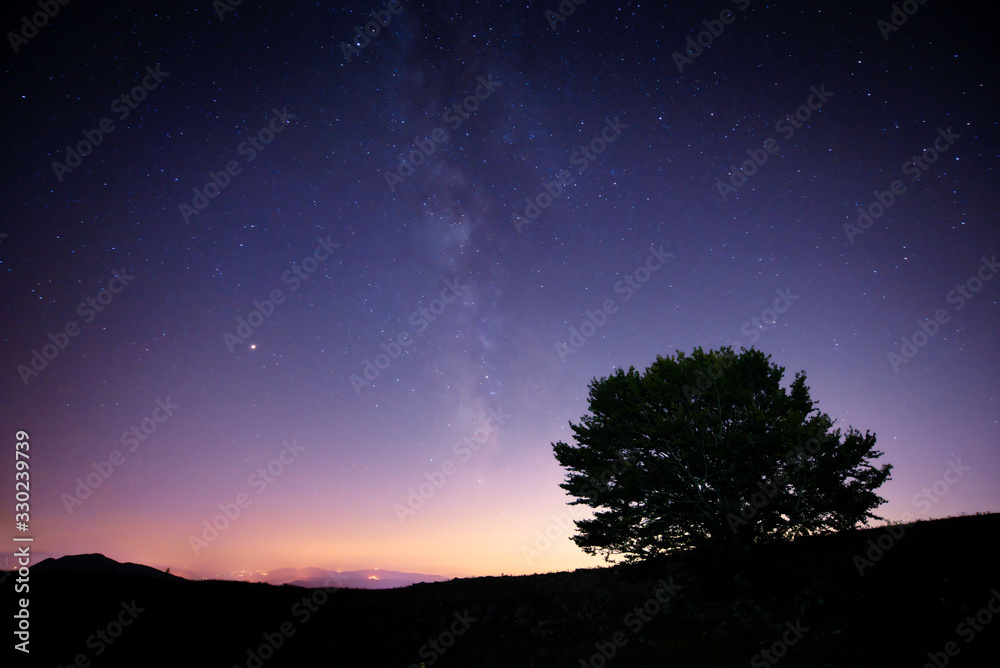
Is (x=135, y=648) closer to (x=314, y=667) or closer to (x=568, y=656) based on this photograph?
(x=314, y=667)

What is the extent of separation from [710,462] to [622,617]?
23.7 feet

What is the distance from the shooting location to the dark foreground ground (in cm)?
1298

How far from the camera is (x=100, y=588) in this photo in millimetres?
20156

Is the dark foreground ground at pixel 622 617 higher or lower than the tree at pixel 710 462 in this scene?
lower

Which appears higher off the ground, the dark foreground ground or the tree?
the tree

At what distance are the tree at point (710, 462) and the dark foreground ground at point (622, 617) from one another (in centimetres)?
162

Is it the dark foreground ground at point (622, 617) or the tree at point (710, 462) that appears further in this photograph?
the tree at point (710, 462)

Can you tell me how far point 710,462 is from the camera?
1836 centimetres

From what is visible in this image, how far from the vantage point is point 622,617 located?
56.4 ft

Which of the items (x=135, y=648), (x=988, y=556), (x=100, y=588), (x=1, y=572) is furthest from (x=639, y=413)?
(x=1, y=572)

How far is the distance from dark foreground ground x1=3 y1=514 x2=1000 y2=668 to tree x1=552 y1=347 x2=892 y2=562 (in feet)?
5.32

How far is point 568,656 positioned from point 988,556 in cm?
1571

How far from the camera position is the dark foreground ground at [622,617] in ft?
42.6

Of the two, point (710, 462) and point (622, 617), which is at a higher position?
point (710, 462)
